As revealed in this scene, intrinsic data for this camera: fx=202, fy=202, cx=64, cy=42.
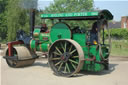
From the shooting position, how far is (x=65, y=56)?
Answer: 655 cm

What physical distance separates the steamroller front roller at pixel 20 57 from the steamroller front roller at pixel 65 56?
1593mm

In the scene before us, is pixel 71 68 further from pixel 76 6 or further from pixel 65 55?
pixel 76 6

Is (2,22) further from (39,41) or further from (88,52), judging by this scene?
(88,52)

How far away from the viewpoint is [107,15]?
6.95 meters

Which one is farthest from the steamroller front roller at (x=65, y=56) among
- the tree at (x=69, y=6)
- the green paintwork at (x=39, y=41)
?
the tree at (x=69, y=6)

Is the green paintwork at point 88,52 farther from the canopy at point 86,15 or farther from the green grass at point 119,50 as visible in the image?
the green grass at point 119,50

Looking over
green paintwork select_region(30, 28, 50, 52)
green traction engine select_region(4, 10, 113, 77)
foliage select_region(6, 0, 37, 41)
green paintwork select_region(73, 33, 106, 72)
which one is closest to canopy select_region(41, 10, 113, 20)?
green traction engine select_region(4, 10, 113, 77)

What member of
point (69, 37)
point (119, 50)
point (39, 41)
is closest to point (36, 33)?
point (39, 41)

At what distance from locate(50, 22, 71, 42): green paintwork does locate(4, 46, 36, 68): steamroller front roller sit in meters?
1.56

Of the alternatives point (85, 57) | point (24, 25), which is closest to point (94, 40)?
point (85, 57)

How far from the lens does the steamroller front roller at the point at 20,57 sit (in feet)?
25.9

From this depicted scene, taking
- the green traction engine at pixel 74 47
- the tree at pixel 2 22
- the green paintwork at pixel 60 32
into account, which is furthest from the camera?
the tree at pixel 2 22

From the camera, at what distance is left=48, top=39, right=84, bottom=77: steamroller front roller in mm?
6340

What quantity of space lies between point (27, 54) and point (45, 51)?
36.8 inches
